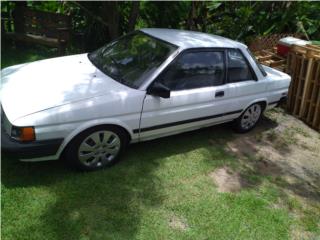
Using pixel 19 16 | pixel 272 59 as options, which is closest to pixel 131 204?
pixel 272 59

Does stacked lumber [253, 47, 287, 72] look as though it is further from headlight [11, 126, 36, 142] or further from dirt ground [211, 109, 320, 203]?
headlight [11, 126, 36, 142]

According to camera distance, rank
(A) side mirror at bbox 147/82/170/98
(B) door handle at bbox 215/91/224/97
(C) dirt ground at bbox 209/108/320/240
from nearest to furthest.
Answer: (A) side mirror at bbox 147/82/170/98 < (C) dirt ground at bbox 209/108/320/240 < (B) door handle at bbox 215/91/224/97

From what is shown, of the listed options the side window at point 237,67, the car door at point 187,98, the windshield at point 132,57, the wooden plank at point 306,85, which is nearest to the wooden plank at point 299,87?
the wooden plank at point 306,85

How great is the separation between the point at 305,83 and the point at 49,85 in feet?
15.0

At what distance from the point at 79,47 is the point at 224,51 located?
4.80 meters

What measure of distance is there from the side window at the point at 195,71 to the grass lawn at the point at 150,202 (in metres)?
0.98

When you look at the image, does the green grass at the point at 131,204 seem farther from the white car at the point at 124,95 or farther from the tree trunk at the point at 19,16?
the tree trunk at the point at 19,16

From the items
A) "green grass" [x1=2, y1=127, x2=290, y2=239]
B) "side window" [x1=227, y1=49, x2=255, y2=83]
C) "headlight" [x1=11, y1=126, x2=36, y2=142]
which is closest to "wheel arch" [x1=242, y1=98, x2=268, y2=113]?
"side window" [x1=227, y1=49, x2=255, y2=83]

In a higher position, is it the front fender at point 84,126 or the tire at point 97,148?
the front fender at point 84,126

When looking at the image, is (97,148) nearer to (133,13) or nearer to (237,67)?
(237,67)

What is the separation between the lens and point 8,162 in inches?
169

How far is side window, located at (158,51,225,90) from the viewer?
463 cm

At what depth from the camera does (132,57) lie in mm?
4855

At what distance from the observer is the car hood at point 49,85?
392cm
